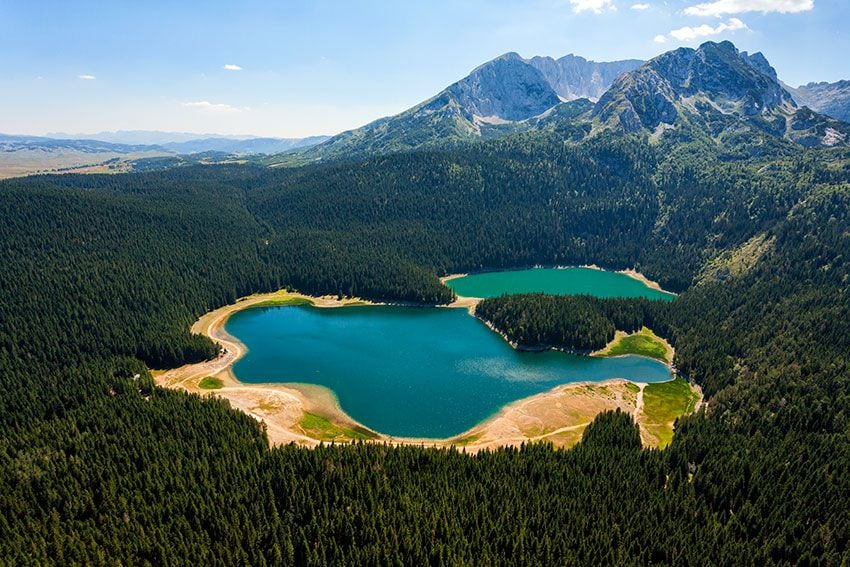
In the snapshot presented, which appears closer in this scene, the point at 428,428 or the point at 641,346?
the point at 428,428

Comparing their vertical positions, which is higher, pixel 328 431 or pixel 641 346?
pixel 641 346

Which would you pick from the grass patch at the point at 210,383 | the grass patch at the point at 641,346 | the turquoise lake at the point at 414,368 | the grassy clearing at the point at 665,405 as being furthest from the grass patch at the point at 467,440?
the grass patch at the point at 210,383

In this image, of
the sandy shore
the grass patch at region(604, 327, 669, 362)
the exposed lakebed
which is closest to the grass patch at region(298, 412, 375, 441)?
the sandy shore

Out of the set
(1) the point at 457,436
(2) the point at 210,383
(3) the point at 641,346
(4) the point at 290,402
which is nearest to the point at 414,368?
(4) the point at 290,402

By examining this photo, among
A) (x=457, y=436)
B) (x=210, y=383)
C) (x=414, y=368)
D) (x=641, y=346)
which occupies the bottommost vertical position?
(x=457, y=436)

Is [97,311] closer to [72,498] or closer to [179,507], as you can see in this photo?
[72,498]

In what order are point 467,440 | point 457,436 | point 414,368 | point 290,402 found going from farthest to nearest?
point 414,368, point 290,402, point 457,436, point 467,440

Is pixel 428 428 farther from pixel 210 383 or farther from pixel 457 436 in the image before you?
pixel 210 383

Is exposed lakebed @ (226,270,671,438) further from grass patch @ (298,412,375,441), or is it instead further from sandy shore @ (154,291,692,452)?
grass patch @ (298,412,375,441)
